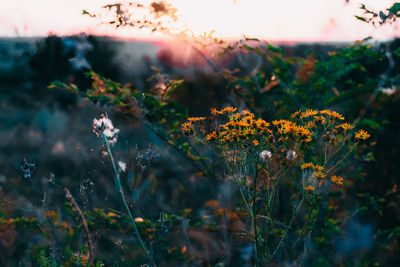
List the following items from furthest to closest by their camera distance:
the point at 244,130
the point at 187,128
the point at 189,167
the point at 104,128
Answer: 1. the point at 189,167
2. the point at 104,128
3. the point at 187,128
4. the point at 244,130

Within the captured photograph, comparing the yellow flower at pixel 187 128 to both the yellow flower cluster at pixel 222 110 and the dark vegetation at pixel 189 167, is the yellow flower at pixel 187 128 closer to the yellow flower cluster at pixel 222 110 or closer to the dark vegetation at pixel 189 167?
the yellow flower cluster at pixel 222 110

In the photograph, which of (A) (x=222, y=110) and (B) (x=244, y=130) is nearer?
(B) (x=244, y=130)

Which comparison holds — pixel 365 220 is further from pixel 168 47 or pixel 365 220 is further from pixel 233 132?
pixel 168 47

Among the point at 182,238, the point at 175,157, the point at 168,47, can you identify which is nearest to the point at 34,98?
the point at 168,47

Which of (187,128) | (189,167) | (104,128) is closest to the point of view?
(187,128)

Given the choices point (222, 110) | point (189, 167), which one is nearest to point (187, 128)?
point (222, 110)

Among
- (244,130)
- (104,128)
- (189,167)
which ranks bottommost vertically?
(189,167)

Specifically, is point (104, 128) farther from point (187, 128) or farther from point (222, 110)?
point (222, 110)

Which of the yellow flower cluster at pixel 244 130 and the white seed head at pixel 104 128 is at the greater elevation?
the yellow flower cluster at pixel 244 130

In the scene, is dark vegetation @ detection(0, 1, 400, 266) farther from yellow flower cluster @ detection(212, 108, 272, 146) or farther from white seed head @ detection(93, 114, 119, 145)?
yellow flower cluster @ detection(212, 108, 272, 146)

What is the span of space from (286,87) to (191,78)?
1.71 metres

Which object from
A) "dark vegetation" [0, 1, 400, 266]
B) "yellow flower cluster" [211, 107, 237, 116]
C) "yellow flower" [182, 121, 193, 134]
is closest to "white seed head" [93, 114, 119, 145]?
"dark vegetation" [0, 1, 400, 266]

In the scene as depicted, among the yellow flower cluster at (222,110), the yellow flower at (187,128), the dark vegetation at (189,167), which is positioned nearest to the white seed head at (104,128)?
the dark vegetation at (189,167)

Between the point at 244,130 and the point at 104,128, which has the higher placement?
the point at 244,130
